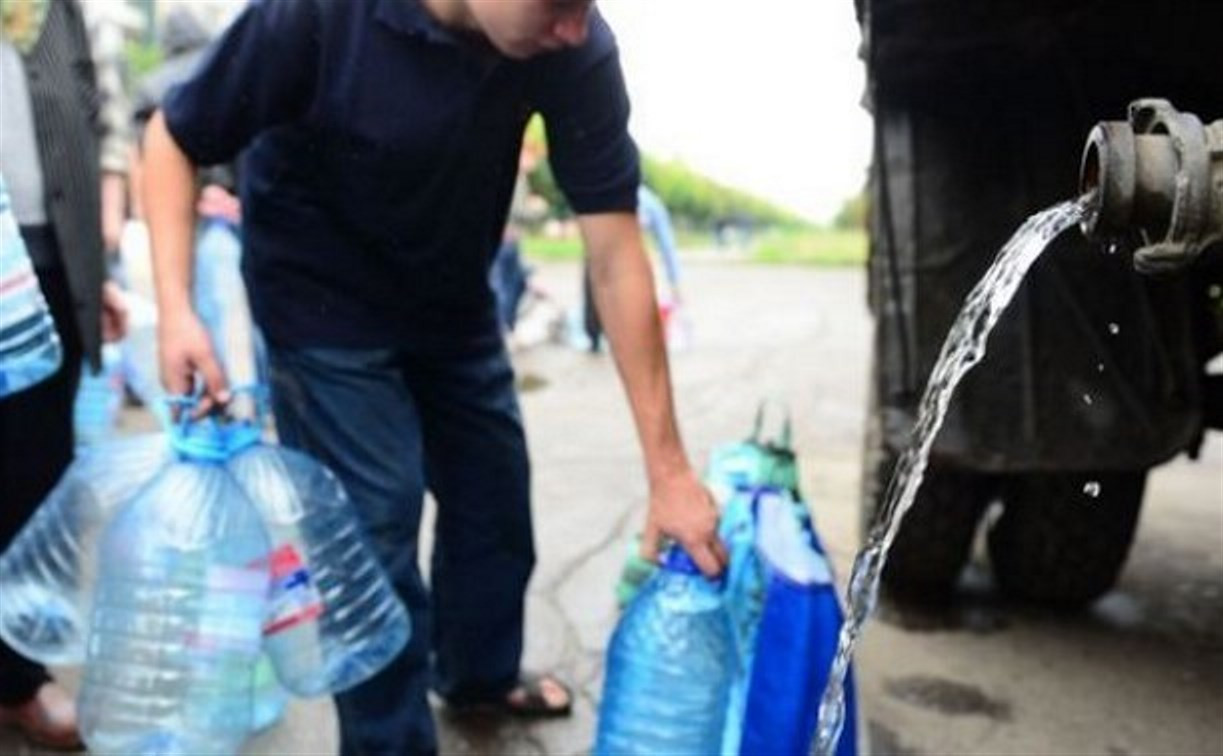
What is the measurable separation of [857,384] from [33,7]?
245 inches

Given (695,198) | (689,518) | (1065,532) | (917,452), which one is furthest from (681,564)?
(695,198)

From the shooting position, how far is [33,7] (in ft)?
8.59

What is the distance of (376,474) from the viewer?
2.34m

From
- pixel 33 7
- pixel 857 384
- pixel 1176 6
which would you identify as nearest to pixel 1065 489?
pixel 1176 6

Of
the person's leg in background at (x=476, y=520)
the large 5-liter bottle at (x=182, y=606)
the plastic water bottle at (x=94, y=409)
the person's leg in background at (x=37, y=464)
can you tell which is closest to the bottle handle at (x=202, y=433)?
the large 5-liter bottle at (x=182, y=606)

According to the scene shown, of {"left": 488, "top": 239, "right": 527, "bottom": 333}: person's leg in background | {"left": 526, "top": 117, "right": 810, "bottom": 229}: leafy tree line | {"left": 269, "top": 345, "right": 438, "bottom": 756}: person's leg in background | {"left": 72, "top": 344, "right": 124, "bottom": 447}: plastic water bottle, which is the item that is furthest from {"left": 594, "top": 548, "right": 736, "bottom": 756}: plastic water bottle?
{"left": 526, "top": 117, "right": 810, "bottom": 229}: leafy tree line

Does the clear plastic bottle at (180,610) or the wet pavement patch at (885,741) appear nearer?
the clear plastic bottle at (180,610)

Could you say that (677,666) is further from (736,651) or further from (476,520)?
(476,520)

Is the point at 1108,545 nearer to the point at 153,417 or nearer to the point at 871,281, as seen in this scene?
the point at 871,281

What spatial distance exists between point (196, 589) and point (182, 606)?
0.04 metres

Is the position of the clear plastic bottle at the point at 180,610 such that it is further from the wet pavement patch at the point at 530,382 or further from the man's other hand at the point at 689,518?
the wet pavement patch at the point at 530,382

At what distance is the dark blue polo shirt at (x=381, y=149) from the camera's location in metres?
2.17

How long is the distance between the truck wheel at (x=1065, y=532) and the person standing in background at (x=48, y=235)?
2276mm

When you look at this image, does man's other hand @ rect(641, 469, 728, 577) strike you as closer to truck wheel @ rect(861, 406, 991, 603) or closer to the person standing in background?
truck wheel @ rect(861, 406, 991, 603)
